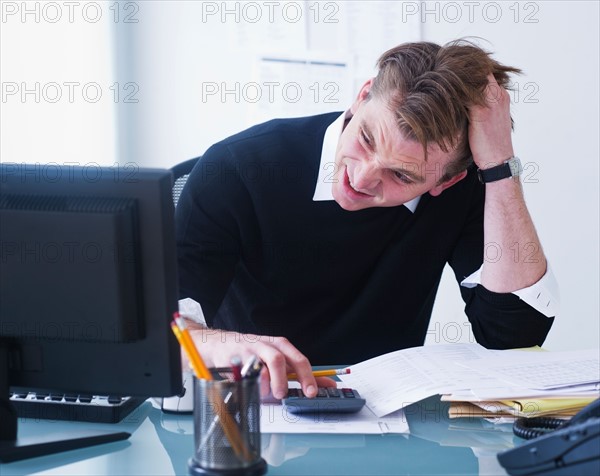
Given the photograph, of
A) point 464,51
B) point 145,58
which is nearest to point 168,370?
point 464,51

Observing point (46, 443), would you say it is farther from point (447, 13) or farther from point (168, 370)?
point (447, 13)

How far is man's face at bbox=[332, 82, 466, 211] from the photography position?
1.31m

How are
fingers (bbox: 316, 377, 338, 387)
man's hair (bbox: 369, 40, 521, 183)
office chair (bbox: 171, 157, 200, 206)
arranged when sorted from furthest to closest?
office chair (bbox: 171, 157, 200, 206)
man's hair (bbox: 369, 40, 521, 183)
fingers (bbox: 316, 377, 338, 387)

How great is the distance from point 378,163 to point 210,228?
0.38 m

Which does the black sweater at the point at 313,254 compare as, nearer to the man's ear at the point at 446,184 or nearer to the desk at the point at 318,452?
the man's ear at the point at 446,184

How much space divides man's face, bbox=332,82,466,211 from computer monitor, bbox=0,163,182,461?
507 mm

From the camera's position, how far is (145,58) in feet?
8.27

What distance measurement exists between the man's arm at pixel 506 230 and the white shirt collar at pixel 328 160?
0.53 ft

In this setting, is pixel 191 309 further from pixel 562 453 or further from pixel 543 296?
pixel 562 453

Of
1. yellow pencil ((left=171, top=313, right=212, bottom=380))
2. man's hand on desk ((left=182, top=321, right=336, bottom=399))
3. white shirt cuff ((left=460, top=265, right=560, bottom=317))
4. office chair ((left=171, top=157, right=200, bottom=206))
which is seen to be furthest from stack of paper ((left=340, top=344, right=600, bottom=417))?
office chair ((left=171, top=157, right=200, bottom=206))

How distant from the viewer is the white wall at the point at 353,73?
8.28ft

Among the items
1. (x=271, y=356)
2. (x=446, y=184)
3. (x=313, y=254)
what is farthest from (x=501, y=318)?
(x=271, y=356)

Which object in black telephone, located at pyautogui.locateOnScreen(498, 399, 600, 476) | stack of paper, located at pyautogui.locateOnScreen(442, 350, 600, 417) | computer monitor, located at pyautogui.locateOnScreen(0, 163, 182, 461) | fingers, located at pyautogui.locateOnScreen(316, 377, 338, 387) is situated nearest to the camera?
black telephone, located at pyautogui.locateOnScreen(498, 399, 600, 476)

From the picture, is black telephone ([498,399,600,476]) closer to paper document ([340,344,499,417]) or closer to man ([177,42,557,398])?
paper document ([340,344,499,417])
